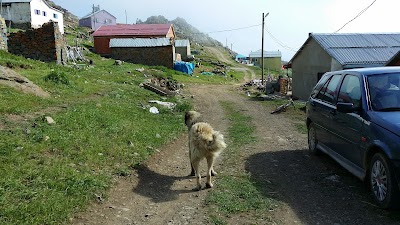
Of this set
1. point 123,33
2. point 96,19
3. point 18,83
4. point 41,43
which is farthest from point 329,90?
point 96,19

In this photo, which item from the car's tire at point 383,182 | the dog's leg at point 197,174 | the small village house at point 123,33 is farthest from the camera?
the small village house at point 123,33

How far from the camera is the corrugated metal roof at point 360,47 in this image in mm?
20484

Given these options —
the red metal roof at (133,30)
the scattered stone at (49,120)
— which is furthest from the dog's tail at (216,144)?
the red metal roof at (133,30)

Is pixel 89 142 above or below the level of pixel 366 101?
below

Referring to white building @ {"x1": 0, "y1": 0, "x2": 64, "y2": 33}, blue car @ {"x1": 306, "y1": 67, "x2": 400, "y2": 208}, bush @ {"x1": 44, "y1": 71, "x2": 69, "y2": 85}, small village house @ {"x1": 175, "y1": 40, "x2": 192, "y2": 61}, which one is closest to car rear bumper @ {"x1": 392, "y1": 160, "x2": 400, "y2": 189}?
blue car @ {"x1": 306, "y1": 67, "x2": 400, "y2": 208}

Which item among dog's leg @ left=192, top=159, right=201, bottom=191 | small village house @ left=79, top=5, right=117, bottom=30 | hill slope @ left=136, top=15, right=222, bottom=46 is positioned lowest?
dog's leg @ left=192, top=159, right=201, bottom=191

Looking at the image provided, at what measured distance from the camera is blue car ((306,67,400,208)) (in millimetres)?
4555

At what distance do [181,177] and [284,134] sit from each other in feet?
16.9

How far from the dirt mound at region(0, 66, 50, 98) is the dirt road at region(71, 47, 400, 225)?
15.7 feet

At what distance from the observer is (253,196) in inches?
209

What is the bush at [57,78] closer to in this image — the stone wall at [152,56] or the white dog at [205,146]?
the white dog at [205,146]

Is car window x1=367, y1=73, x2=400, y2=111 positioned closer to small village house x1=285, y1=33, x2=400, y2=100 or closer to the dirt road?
the dirt road

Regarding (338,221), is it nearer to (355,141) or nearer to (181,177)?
(355,141)

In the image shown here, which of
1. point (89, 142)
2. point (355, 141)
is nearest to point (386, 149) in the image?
point (355, 141)
